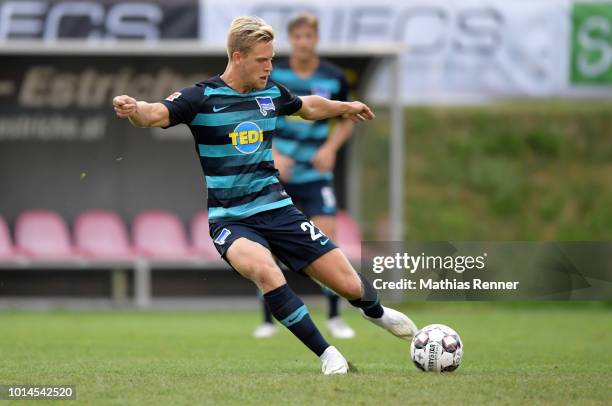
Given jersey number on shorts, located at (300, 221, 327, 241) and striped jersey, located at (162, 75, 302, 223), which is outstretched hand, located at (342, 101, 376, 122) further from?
jersey number on shorts, located at (300, 221, 327, 241)

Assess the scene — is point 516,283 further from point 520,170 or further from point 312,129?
point 520,170

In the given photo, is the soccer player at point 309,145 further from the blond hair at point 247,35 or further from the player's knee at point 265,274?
the player's knee at point 265,274

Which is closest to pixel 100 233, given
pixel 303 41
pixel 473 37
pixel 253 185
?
pixel 473 37

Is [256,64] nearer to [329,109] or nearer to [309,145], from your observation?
[329,109]

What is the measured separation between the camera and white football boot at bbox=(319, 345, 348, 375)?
6586mm

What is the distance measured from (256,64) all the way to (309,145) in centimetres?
396

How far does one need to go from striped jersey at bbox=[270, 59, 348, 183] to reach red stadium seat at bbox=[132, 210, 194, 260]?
4.74 metres

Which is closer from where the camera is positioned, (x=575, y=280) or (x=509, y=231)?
(x=575, y=280)

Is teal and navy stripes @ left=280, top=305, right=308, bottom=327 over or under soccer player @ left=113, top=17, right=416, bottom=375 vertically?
under

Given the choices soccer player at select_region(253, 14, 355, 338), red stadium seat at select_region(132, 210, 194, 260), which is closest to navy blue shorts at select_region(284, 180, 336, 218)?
soccer player at select_region(253, 14, 355, 338)

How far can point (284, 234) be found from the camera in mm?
6832

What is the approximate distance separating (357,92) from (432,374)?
8.93 meters

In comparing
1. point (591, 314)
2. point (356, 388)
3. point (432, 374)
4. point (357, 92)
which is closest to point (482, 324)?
point (591, 314)

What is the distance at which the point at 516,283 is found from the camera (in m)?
7.77
